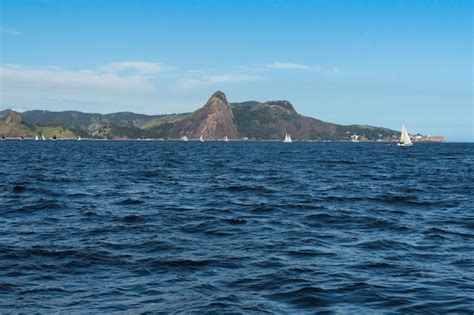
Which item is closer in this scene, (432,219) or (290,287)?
(290,287)

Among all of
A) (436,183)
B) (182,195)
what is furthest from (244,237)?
(436,183)

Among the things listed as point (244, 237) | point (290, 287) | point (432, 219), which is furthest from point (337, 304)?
point (432, 219)

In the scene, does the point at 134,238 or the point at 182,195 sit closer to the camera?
the point at 134,238

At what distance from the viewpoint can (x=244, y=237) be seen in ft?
80.9

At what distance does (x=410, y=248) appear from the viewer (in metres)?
22.7

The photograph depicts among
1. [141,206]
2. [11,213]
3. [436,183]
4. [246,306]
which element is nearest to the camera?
[246,306]

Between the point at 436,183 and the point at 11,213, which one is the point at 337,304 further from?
the point at 436,183

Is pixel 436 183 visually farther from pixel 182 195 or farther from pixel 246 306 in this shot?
pixel 246 306

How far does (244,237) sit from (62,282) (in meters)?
9.97

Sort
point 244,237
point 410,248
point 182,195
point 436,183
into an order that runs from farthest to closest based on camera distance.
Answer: point 436,183 < point 182,195 < point 244,237 < point 410,248

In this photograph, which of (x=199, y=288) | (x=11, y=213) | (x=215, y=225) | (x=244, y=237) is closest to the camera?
(x=199, y=288)

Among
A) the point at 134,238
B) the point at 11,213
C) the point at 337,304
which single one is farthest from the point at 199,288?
the point at 11,213

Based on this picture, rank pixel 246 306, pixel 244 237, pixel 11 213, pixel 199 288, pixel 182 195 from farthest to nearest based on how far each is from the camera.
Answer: pixel 182 195 < pixel 11 213 < pixel 244 237 < pixel 199 288 < pixel 246 306

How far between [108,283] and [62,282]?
1.45m
